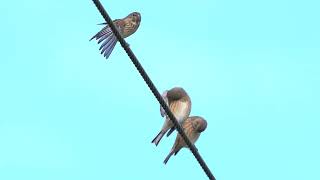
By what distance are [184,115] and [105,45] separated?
140 centimetres

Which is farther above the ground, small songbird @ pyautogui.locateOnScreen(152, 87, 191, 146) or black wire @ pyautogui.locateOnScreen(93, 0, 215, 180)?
small songbird @ pyautogui.locateOnScreen(152, 87, 191, 146)

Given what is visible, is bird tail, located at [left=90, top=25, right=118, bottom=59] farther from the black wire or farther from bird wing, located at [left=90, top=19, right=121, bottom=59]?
the black wire

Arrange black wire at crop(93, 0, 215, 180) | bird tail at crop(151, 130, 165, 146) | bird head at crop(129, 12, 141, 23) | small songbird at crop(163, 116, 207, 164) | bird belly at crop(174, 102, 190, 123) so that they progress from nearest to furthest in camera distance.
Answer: black wire at crop(93, 0, 215, 180) < bird tail at crop(151, 130, 165, 146) < bird belly at crop(174, 102, 190, 123) < small songbird at crop(163, 116, 207, 164) < bird head at crop(129, 12, 141, 23)

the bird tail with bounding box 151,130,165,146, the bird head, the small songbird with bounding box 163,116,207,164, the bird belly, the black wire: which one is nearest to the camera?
the black wire

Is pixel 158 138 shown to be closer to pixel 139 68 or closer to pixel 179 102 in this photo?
pixel 179 102

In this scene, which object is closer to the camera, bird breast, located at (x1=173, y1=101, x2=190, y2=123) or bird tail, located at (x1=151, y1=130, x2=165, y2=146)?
bird tail, located at (x1=151, y1=130, x2=165, y2=146)

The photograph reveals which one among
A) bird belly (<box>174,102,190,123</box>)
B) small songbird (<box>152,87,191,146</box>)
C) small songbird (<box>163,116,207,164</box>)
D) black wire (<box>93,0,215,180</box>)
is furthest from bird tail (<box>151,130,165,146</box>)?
black wire (<box>93,0,215,180</box>)

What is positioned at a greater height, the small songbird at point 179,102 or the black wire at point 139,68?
the small songbird at point 179,102

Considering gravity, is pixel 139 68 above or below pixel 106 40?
below

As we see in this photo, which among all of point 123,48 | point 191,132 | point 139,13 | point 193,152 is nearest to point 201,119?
point 191,132

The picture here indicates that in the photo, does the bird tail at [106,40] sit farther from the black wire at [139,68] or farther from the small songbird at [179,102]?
the black wire at [139,68]

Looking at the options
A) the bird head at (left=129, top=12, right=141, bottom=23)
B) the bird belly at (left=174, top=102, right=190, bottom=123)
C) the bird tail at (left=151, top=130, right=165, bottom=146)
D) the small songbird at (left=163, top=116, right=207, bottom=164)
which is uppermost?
the bird head at (left=129, top=12, right=141, bottom=23)

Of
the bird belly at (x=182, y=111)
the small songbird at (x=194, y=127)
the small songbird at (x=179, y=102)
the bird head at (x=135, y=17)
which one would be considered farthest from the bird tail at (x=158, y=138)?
the bird head at (x=135, y=17)

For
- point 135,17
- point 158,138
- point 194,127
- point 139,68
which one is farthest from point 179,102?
point 139,68
